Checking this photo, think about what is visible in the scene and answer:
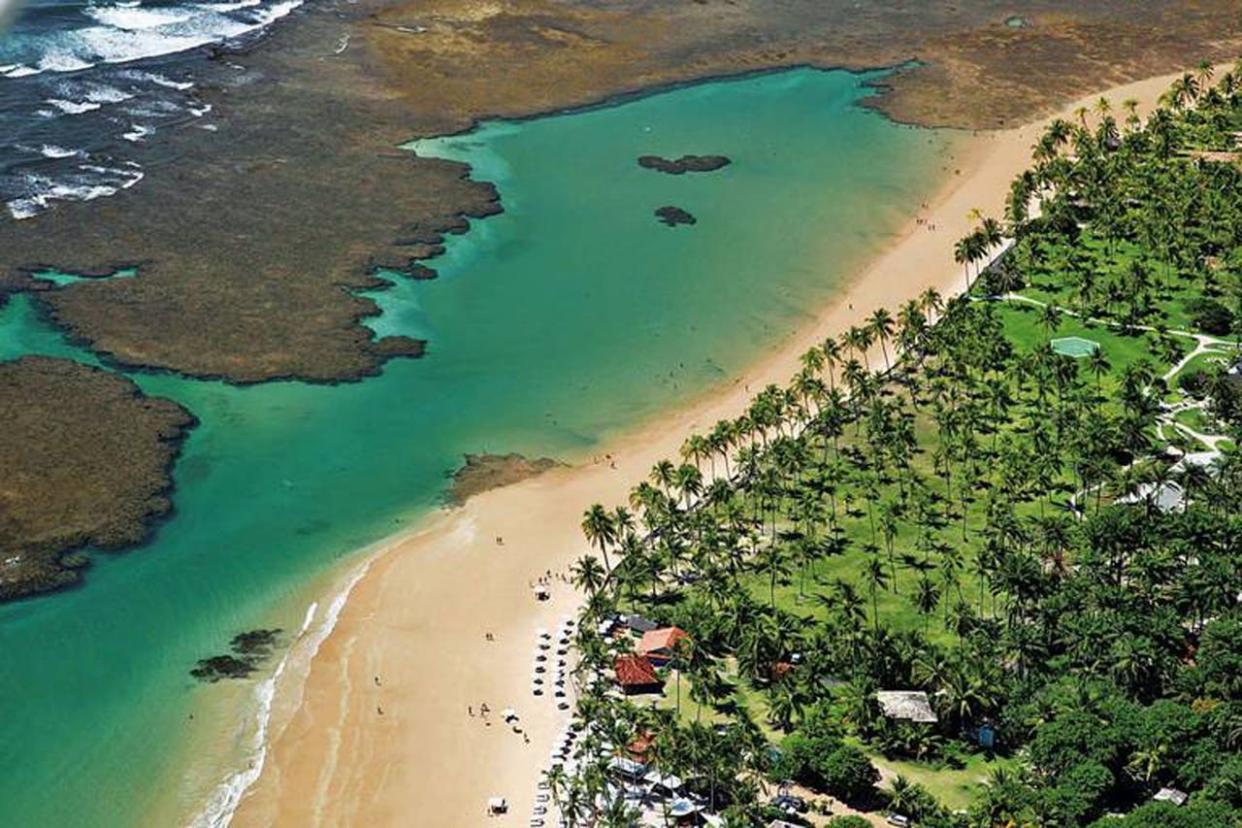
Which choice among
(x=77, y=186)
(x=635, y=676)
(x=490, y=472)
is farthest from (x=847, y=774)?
(x=77, y=186)

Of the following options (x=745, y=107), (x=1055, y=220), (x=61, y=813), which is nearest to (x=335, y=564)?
(x=61, y=813)

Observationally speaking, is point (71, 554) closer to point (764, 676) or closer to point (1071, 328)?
point (764, 676)

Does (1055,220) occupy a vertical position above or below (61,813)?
above

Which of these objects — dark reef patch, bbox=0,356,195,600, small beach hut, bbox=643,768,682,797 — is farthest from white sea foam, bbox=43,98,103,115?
small beach hut, bbox=643,768,682,797

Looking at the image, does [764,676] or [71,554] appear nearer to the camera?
[764,676]

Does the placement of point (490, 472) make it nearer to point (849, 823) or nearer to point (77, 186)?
point (849, 823)

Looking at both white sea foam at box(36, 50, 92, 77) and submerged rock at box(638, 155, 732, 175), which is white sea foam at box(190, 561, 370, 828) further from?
white sea foam at box(36, 50, 92, 77)

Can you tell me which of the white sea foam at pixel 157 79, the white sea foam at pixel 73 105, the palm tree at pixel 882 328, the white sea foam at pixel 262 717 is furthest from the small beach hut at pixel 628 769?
the white sea foam at pixel 157 79

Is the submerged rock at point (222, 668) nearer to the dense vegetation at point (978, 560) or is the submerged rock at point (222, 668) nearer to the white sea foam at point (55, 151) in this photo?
the dense vegetation at point (978, 560)
